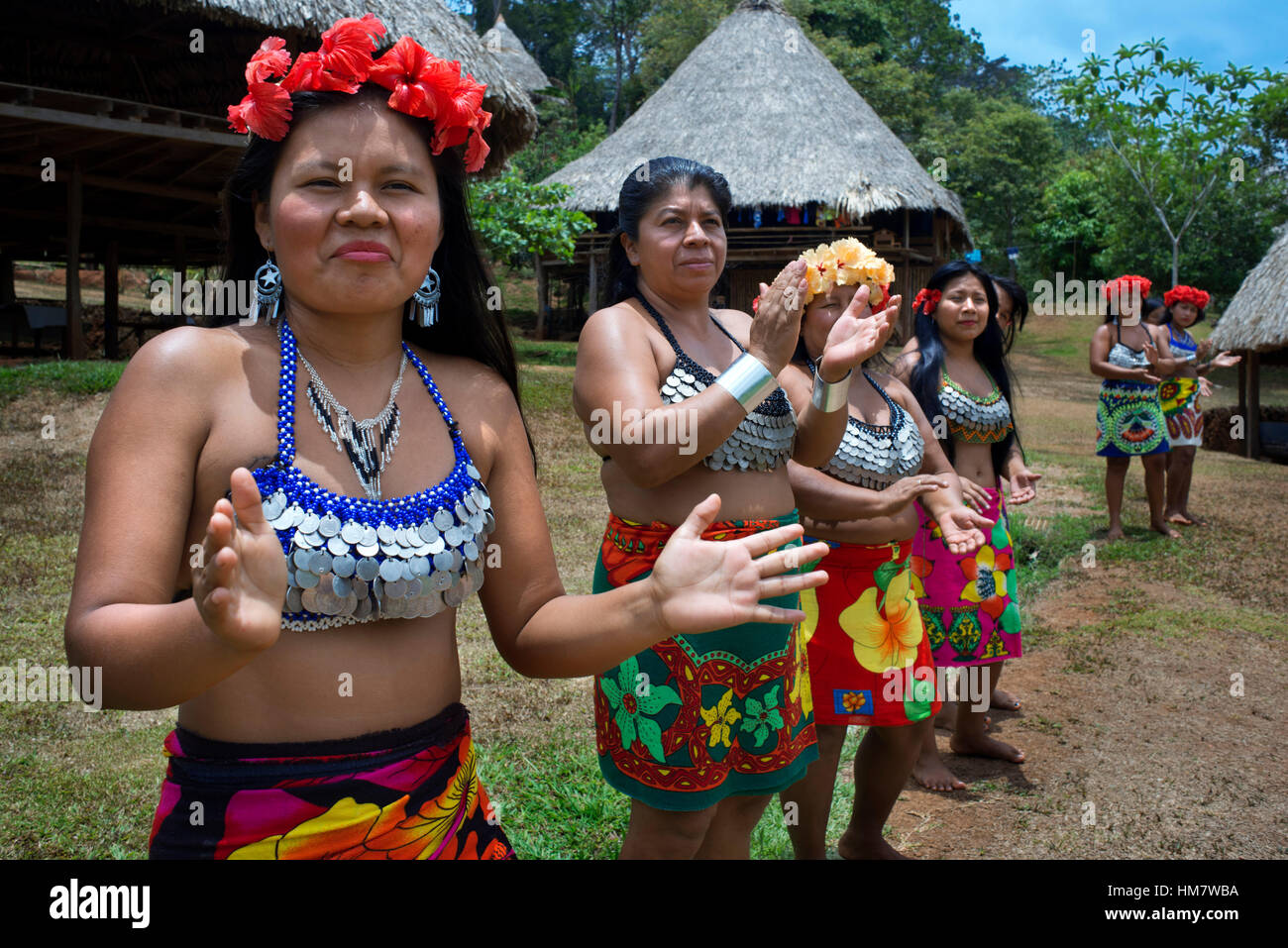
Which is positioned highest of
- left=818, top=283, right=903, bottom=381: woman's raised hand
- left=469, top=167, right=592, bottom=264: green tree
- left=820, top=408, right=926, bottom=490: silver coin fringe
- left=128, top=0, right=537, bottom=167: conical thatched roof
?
left=128, top=0, right=537, bottom=167: conical thatched roof

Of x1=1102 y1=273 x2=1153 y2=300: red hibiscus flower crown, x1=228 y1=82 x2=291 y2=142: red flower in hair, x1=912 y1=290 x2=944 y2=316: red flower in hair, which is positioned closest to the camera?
x1=228 y1=82 x2=291 y2=142: red flower in hair

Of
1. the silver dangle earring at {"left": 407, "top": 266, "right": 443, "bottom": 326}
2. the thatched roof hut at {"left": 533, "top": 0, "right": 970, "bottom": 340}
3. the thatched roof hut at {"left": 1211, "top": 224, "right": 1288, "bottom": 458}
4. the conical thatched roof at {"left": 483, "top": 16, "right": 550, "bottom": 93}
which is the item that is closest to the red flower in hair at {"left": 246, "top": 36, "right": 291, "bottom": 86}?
the silver dangle earring at {"left": 407, "top": 266, "right": 443, "bottom": 326}

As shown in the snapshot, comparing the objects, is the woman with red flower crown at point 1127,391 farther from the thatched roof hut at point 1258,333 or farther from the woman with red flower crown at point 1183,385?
the thatched roof hut at point 1258,333

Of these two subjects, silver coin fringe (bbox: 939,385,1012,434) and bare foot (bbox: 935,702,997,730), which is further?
bare foot (bbox: 935,702,997,730)

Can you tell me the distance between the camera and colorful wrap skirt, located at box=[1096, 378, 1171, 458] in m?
7.69

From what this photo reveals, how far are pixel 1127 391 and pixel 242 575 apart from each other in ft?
26.2

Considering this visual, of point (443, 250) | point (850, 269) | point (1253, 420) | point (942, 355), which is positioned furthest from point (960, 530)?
point (1253, 420)

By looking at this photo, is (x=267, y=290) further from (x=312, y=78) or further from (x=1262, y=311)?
(x=1262, y=311)

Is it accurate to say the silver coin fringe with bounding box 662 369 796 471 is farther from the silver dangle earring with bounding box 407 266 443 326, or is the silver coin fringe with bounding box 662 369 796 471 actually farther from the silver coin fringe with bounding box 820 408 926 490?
the silver dangle earring with bounding box 407 266 443 326

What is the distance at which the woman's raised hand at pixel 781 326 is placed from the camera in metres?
2.25

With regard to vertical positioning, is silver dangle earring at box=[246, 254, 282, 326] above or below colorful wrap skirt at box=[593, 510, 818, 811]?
above

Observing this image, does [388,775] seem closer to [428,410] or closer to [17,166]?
[428,410]

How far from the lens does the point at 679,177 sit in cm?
253

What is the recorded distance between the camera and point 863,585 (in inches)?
119
